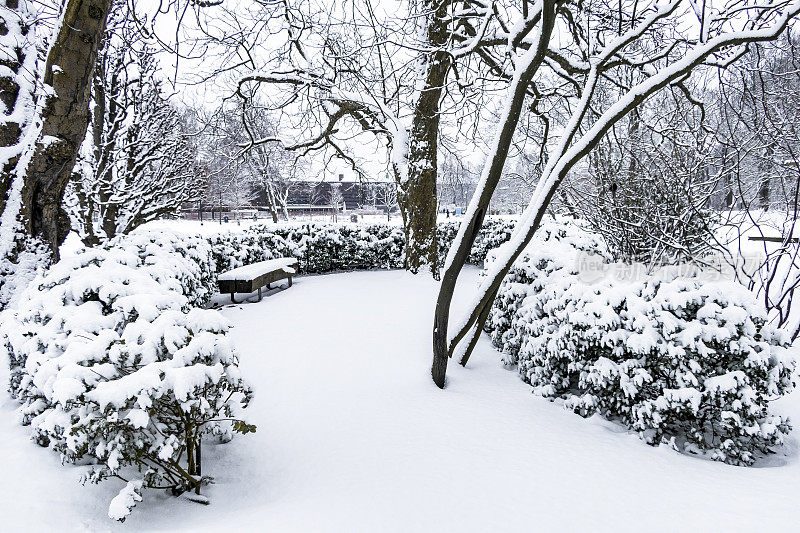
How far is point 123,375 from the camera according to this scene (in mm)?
2719

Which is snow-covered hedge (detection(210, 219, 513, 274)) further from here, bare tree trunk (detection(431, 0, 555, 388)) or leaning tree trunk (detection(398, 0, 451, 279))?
bare tree trunk (detection(431, 0, 555, 388))

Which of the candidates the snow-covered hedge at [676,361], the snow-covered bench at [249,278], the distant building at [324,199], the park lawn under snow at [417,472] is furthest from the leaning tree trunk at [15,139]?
the distant building at [324,199]

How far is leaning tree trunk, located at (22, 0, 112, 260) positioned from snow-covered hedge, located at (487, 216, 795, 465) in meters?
4.93

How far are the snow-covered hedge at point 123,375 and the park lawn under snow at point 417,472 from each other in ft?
0.77

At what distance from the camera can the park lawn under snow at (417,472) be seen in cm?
263

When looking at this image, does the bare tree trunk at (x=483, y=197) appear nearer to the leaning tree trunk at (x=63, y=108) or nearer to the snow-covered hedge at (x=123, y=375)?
the snow-covered hedge at (x=123, y=375)

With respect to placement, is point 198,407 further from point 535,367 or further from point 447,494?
point 535,367

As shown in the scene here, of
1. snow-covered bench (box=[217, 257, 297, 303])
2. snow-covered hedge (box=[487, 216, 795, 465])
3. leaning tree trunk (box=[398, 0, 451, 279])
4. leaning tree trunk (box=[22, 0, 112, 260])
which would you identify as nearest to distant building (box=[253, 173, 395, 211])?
leaning tree trunk (box=[398, 0, 451, 279])

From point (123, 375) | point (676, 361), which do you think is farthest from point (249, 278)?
point (676, 361)

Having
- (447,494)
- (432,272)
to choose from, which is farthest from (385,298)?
(447,494)

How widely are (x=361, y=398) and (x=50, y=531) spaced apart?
8.59 ft

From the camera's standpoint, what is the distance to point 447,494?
2965 millimetres

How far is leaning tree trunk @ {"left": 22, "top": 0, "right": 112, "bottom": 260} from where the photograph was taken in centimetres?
371

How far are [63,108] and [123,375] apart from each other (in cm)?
263
